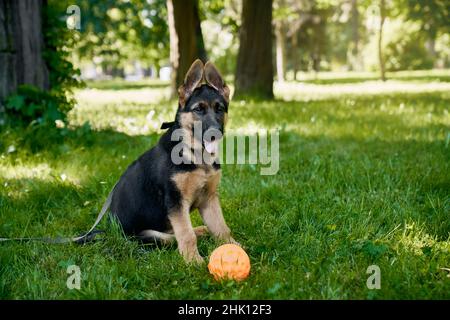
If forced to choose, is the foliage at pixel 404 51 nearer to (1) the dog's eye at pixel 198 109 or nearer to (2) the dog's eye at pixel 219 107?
(2) the dog's eye at pixel 219 107

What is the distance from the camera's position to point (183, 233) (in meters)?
3.99

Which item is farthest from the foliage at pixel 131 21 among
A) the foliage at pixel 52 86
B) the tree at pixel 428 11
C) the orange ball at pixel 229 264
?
the orange ball at pixel 229 264

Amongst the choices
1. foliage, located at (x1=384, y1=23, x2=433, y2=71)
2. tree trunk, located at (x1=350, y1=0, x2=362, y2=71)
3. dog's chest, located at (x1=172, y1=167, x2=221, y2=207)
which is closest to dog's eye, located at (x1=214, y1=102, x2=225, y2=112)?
dog's chest, located at (x1=172, y1=167, x2=221, y2=207)

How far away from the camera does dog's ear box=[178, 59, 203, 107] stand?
14.4 ft

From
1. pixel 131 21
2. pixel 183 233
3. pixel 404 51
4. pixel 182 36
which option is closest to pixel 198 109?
pixel 183 233

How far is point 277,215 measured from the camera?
16.2 feet

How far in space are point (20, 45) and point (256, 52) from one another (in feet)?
24.6

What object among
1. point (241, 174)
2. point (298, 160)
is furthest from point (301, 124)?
point (241, 174)

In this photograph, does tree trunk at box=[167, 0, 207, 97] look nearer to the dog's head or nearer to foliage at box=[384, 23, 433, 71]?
the dog's head

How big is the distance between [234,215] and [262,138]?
315 cm

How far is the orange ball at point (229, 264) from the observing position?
3502mm

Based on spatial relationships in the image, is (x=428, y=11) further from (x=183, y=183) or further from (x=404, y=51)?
(x=183, y=183)

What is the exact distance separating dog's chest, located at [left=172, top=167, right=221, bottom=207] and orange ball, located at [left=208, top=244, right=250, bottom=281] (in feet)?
2.07

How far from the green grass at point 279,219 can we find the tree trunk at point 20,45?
96 centimetres
